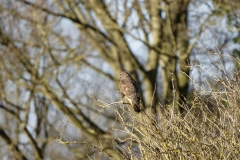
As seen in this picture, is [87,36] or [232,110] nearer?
[232,110]

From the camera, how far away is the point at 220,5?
13.7m

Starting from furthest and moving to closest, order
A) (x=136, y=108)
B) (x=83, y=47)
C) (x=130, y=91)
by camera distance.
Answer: (x=83, y=47), (x=130, y=91), (x=136, y=108)

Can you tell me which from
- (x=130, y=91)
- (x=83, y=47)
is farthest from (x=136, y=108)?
(x=83, y=47)

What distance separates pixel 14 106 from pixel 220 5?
5.91 m

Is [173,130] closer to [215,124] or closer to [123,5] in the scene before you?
[215,124]

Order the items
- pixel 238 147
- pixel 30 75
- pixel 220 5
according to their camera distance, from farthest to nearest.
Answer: pixel 30 75
pixel 220 5
pixel 238 147

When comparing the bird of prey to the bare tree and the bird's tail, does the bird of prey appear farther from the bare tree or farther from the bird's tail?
the bare tree

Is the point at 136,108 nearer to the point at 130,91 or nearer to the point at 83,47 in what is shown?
the point at 130,91

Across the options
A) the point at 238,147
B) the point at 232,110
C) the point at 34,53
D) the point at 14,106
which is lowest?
the point at 238,147

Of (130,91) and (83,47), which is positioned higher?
(83,47)

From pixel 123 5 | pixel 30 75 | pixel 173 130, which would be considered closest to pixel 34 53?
pixel 30 75

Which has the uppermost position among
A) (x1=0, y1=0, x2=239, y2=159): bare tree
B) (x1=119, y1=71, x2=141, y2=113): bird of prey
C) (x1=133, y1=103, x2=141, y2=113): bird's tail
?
(x1=0, y1=0, x2=239, y2=159): bare tree

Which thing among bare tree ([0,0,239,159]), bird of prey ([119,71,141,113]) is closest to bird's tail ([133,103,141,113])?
bird of prey ([119,71,141,113])

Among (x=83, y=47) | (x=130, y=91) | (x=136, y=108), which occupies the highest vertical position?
(x=83, y=47)
